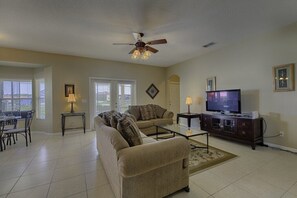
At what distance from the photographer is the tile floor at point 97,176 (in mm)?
1911

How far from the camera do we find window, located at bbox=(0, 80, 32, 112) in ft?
16.5

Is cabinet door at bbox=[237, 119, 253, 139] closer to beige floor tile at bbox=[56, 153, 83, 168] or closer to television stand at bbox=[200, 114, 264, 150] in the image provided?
television stand at bbox=[200, 114, 264, 150]

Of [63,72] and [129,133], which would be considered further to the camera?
[63,72]

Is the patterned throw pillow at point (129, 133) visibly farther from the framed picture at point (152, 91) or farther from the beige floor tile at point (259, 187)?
the framed picture at point (152, 91)

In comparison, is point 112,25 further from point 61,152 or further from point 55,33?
point 61,152

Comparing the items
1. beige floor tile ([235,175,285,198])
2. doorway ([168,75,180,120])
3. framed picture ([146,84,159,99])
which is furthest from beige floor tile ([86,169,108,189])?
doorway ([168,75,180,120])

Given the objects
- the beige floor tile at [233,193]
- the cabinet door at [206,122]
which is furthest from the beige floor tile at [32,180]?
the cabinet door at [206,122]

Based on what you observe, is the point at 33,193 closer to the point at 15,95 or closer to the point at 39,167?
the point at 39,167

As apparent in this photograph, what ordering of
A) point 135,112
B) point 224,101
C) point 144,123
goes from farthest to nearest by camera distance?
point 135,112
point 144,123
point 224,101

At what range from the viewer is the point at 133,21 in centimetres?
288

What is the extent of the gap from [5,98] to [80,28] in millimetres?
4194

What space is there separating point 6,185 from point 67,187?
0.89 metres

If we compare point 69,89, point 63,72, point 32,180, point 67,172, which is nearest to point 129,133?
point 67,172

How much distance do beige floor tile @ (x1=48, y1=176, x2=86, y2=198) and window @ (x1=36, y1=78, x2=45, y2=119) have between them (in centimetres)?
401
